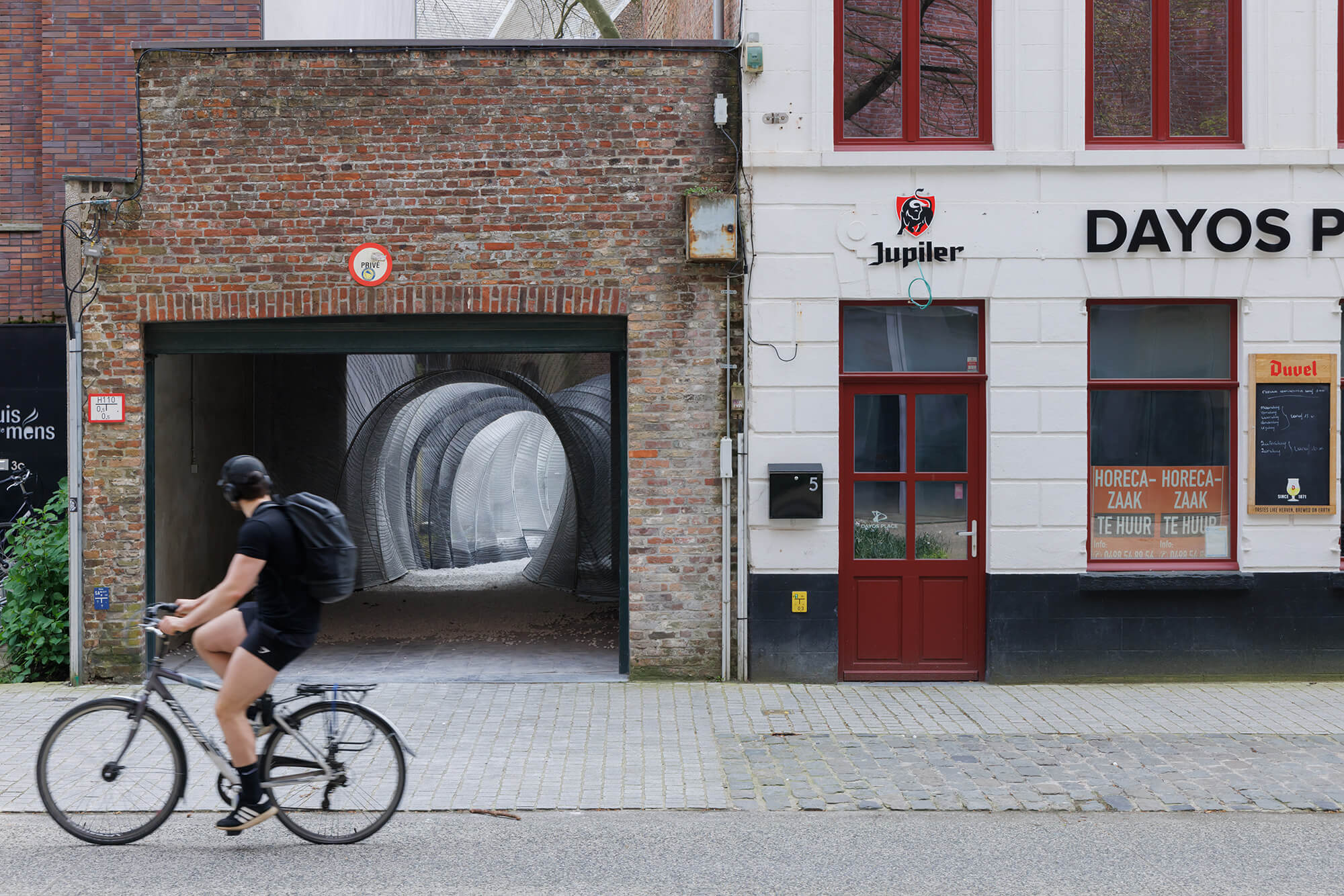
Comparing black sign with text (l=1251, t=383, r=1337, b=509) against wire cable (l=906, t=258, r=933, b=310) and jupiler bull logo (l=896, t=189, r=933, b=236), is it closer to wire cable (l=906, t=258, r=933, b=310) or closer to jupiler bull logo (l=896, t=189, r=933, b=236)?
wire cable (l=906, t=258, r=933, b=310)

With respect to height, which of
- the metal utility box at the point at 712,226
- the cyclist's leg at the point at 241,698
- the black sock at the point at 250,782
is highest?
the metal utility box at the point at 712,226

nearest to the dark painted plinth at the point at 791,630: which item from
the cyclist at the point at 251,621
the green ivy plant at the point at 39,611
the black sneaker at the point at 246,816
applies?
the cyclist at the point at 251,621

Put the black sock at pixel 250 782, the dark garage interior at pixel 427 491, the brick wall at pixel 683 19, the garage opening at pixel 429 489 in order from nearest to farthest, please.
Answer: the black sock at pixel 250 782 → the garage opening at pixel 429 489 → the dark garage interior at pixel 427 491 → the brick wall at pixel 683 19

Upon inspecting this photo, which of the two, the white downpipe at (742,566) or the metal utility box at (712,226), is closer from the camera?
the metal utility box at (712,226)

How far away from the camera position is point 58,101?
35.9 ft

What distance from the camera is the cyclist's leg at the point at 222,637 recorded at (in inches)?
216

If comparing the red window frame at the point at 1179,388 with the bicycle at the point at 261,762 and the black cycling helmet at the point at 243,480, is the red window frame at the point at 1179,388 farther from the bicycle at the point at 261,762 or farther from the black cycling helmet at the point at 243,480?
the black cycling helmet at the point at 243,480

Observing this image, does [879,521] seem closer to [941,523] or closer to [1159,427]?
[941,523]

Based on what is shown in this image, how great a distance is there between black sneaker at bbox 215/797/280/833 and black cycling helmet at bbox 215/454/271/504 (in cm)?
144

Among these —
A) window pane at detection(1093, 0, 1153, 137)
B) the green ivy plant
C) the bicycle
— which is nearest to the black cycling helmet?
the bicycle

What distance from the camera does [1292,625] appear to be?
9430mm

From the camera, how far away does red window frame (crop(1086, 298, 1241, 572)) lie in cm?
944

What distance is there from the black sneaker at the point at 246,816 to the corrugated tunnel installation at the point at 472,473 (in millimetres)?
8369

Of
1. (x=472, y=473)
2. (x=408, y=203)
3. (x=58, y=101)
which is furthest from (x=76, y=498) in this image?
(x=472, y=473)
